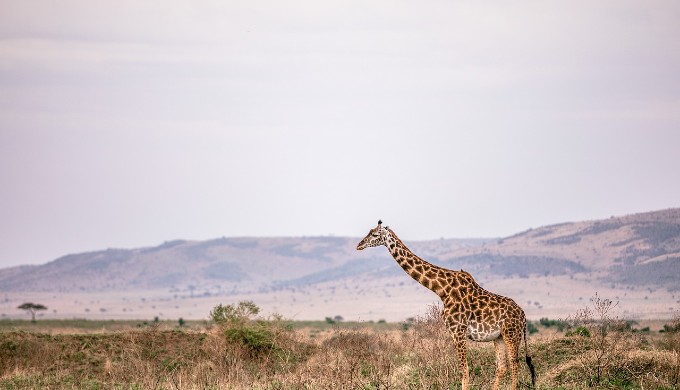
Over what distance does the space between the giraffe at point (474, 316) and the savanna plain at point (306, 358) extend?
852mm

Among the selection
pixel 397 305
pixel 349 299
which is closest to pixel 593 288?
pixel 397 305

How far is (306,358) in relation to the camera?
1543 inches

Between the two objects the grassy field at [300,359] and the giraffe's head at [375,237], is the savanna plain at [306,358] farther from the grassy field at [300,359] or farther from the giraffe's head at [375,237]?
the giraffe's head at [375,237]

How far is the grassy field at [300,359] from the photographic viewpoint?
2689 cm

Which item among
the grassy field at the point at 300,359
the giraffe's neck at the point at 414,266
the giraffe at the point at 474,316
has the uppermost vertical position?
the giraffe's neck at the point at 414,266

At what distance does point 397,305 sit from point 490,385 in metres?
147

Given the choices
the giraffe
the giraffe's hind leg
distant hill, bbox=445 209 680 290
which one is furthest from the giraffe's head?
distant hill, bbox=445 209 680 290

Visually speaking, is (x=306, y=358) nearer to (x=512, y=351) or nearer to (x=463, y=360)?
(x=463, y=360)

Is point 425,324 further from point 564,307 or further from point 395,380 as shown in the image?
point 564,307

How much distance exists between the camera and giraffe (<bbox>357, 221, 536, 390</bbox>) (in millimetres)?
24797

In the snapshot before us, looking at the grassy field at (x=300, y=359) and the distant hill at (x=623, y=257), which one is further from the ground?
the distant hill at (x=623, y=257)

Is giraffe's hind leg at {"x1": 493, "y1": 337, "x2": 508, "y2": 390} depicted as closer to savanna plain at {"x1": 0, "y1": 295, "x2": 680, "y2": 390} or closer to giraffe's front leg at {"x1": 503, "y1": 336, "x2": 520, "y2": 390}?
giraffe's front leg at {"x1": 503, "y1": 336, "x2": 520, "y2": 390}

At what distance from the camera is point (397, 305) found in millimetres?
172375

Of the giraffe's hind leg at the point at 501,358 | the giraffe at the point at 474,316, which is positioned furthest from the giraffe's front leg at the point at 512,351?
the giraffe's hind leg at the point at 501,358
